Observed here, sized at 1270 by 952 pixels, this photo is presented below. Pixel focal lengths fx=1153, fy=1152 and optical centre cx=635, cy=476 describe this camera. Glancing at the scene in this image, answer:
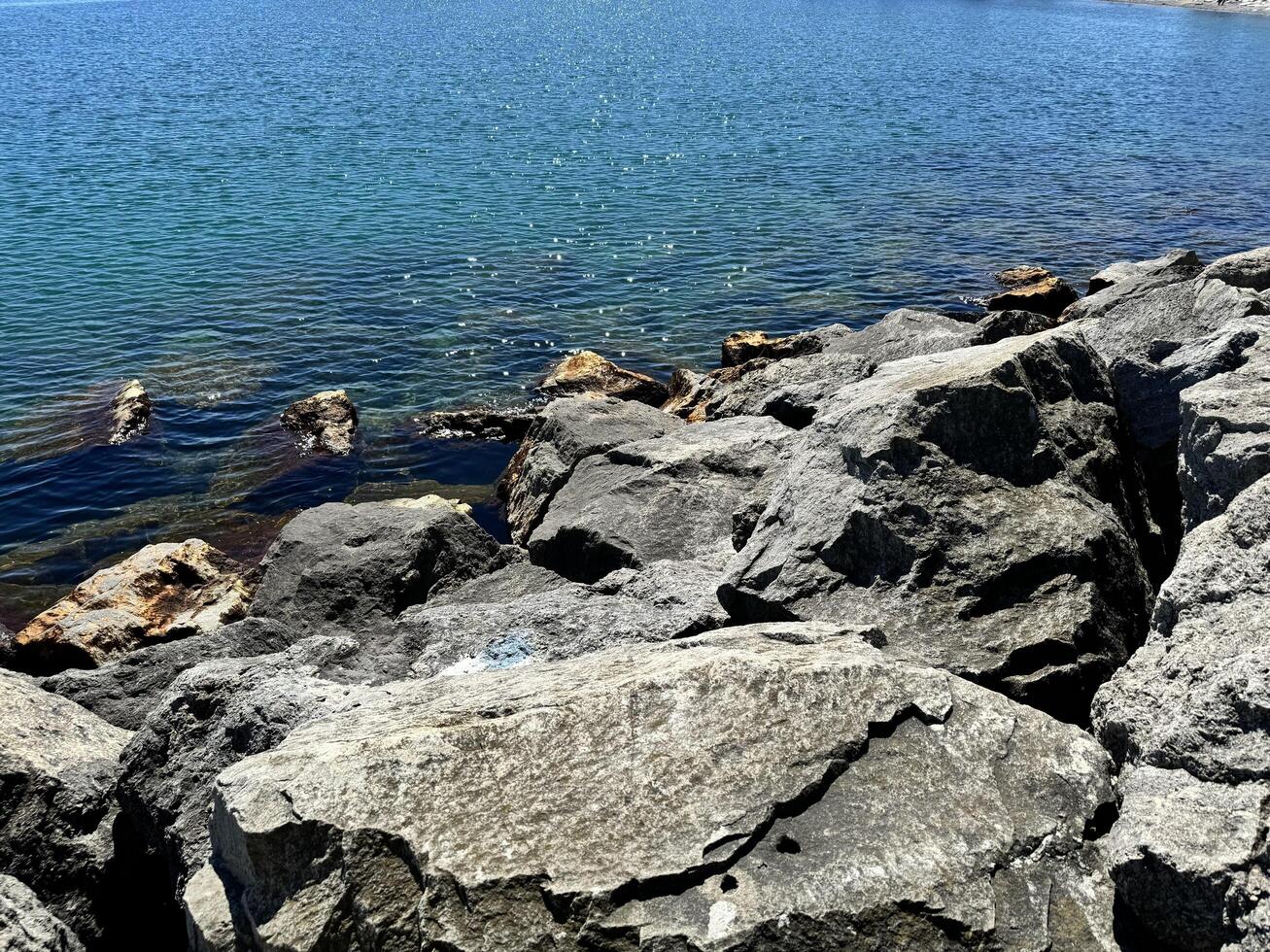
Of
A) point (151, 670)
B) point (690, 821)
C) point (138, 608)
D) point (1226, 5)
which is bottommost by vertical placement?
point (138, 608)

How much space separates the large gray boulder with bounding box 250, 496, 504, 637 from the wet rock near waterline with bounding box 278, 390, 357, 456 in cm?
770

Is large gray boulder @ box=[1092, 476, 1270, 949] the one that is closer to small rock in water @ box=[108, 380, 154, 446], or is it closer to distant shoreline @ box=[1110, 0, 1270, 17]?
small rock in water @ box=[108, 380, 154, 446]

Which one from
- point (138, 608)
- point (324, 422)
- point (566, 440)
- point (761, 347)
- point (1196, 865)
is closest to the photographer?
point (1196, 865)

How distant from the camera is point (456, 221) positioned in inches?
1545

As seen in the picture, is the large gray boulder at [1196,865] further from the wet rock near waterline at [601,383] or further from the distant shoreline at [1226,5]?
the distant shoreline at [1226,5]

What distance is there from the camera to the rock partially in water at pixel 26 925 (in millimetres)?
6988

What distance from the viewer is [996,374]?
973 cm

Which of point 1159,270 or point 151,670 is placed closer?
point 151,670

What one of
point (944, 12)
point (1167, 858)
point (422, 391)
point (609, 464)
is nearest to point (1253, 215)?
point (422, 391)

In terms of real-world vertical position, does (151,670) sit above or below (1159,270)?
below

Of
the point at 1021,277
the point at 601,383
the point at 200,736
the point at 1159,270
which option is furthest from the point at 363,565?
the point at 1021,277

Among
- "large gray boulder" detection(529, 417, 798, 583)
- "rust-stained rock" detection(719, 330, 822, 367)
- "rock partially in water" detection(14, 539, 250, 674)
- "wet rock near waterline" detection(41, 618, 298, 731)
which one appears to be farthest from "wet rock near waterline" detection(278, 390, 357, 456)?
"wet rock near waterline" detection(41, 618, 298, 731)

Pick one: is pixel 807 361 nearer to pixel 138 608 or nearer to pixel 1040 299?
pixel 1040 299

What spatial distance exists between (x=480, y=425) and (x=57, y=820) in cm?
1526
